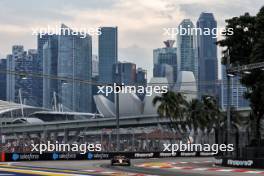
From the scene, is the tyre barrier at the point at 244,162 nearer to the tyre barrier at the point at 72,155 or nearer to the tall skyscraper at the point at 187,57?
the tyre barrier at the point at 72,155

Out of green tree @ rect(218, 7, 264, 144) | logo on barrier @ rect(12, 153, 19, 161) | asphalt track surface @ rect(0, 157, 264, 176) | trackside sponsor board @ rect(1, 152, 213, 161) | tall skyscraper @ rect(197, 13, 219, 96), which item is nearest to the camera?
asphalt track surface @ rect(0, 157, 264, 176)

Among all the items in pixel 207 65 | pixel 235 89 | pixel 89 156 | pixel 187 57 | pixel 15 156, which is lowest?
pixel 89 156

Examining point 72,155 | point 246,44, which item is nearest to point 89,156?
point 72,155

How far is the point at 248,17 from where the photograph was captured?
51.5m

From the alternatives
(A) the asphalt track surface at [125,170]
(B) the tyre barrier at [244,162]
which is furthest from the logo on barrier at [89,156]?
(B) the tyre barrier at [244,162]

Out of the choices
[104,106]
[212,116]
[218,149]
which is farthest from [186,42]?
[218,149]

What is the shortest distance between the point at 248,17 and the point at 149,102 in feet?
381

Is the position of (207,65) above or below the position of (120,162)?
above

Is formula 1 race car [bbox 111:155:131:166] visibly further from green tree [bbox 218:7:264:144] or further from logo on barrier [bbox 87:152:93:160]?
logo on barrier [bbox 87:152:93:160]

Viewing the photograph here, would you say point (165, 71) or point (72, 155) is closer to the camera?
point (72, 155)

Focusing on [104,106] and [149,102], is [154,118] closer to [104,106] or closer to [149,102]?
[149,102]

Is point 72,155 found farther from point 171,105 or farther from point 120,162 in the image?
point 171,105

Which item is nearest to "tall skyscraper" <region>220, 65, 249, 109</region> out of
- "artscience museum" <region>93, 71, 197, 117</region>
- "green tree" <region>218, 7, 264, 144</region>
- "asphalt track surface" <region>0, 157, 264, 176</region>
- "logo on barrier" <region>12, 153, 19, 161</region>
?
"green tree" <region>218, 7, 264, 144</region>

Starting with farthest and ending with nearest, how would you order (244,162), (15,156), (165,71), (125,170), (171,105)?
(165,71)
(171,105)
(15,156)
(244,162)
(125,170)
